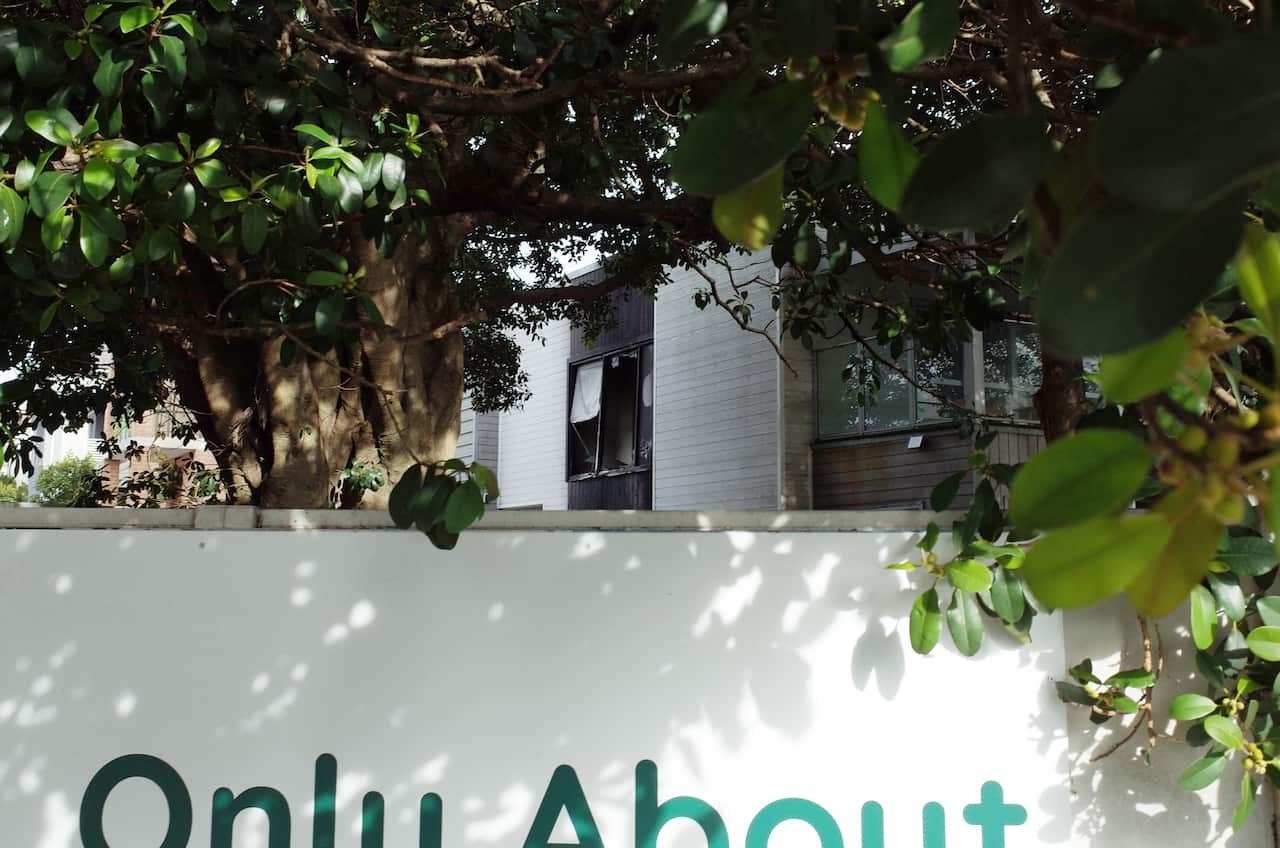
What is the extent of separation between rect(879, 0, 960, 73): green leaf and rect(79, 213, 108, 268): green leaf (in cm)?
165

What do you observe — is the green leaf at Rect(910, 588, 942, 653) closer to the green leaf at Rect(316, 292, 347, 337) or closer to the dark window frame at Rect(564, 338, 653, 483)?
the green leaf at Rect(316, 292, 347, 337)

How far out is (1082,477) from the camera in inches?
20.1

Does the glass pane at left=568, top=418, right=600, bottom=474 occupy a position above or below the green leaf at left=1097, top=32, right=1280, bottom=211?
above

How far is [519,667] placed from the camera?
7.20ft

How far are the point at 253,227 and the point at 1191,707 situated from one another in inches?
81.9

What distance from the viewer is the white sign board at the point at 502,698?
2.09m

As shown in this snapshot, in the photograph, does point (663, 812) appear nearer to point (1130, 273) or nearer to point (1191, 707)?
point (1191, 707)

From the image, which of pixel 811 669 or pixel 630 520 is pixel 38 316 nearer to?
pixel 630 520

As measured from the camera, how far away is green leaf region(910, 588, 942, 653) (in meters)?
2.13

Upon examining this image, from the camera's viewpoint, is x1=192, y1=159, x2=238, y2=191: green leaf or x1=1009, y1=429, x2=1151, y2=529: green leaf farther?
x1=192, y1=159, x2=238, y2=191: green leaf

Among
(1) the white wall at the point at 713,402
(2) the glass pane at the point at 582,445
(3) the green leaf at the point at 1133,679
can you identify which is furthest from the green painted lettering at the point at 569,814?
(2) the glass pane at the point at 582,445

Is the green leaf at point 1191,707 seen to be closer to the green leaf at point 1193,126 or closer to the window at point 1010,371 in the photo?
the green leaf at point 1193,126

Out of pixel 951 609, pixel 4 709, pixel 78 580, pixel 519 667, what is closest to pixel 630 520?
pixel 519 667

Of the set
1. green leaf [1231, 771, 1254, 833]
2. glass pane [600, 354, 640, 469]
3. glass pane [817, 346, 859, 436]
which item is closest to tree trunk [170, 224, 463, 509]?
green leaf [1231, 771, 1254, 833]
